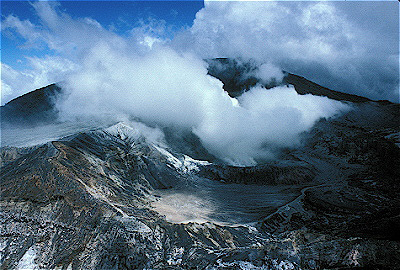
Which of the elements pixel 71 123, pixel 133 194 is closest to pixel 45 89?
pixel 71 123

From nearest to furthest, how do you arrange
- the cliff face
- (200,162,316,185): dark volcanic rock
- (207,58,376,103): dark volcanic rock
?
1. the cliff face
2. (200,162,316,185): dark volcanic rock
3. (207,58,376,103): dark volcanic rock

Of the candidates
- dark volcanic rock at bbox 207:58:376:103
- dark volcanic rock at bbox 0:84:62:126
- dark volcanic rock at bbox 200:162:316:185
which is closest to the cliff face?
dark volcanic rock at bbox 200:162:316:185

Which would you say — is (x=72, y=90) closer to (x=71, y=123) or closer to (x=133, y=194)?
(x=71, y=123)

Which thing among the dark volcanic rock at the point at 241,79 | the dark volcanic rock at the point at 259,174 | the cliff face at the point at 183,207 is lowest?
the cliff face at the point at 183,207

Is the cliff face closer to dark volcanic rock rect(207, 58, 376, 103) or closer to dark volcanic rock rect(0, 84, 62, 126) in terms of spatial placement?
dark volcanic rock rect(0, 84, 62, 126)

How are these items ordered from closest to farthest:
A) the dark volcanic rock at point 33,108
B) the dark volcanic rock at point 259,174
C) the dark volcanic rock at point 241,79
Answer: the dark volcanic rock at point 259,174, the dark volcanic rock at point 33,108, the dark volcanic rock at point 241,79

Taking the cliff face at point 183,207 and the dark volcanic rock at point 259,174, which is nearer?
the cliff face at point 183,207

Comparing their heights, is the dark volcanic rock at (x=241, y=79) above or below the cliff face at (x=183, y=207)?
above

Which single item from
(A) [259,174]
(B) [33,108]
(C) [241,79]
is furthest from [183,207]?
(C) [241,79]

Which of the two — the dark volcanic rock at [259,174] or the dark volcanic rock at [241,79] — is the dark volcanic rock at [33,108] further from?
the dark volcanic rock at [241,79]

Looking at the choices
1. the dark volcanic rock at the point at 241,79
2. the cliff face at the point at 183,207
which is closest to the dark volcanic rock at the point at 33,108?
the cliff face at the point at 183,207
